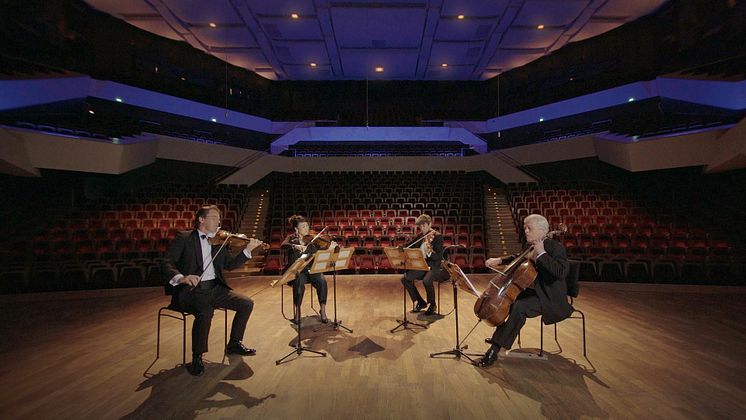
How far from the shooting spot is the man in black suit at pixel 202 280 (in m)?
2.56

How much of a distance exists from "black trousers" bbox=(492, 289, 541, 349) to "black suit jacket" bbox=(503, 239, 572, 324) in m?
0.06

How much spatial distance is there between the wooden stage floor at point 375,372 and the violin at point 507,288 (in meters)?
0.43

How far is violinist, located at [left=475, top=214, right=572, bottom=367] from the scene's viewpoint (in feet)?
7.98

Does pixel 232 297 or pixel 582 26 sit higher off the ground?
pixel 582 26

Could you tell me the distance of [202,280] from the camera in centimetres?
271

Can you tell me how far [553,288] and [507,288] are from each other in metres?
0.40

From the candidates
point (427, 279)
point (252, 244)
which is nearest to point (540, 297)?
point (427, 279)

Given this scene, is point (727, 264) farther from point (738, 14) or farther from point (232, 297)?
point (232, 297)

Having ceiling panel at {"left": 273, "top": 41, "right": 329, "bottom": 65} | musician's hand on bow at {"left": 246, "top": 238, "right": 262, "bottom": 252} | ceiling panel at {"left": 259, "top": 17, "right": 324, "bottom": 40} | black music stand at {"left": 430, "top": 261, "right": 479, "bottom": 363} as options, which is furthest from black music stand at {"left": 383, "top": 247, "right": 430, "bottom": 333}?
ceiling panel at {"left": 273, "top": 41, "right": 329, "bottom": 65}

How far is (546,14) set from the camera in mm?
8883

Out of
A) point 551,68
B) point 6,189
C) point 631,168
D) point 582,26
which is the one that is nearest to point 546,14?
point 582,26

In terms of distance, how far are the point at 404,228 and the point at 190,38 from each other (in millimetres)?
8355

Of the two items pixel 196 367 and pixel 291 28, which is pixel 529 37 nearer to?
pixel 291 28

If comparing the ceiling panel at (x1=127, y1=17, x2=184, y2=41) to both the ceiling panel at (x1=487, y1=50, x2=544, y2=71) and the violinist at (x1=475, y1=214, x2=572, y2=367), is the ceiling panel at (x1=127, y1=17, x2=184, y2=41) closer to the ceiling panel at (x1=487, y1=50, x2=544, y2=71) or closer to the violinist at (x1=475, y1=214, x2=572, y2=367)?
the ceiling panel at (x1=487, y1=50, x2=544, y2=71)
